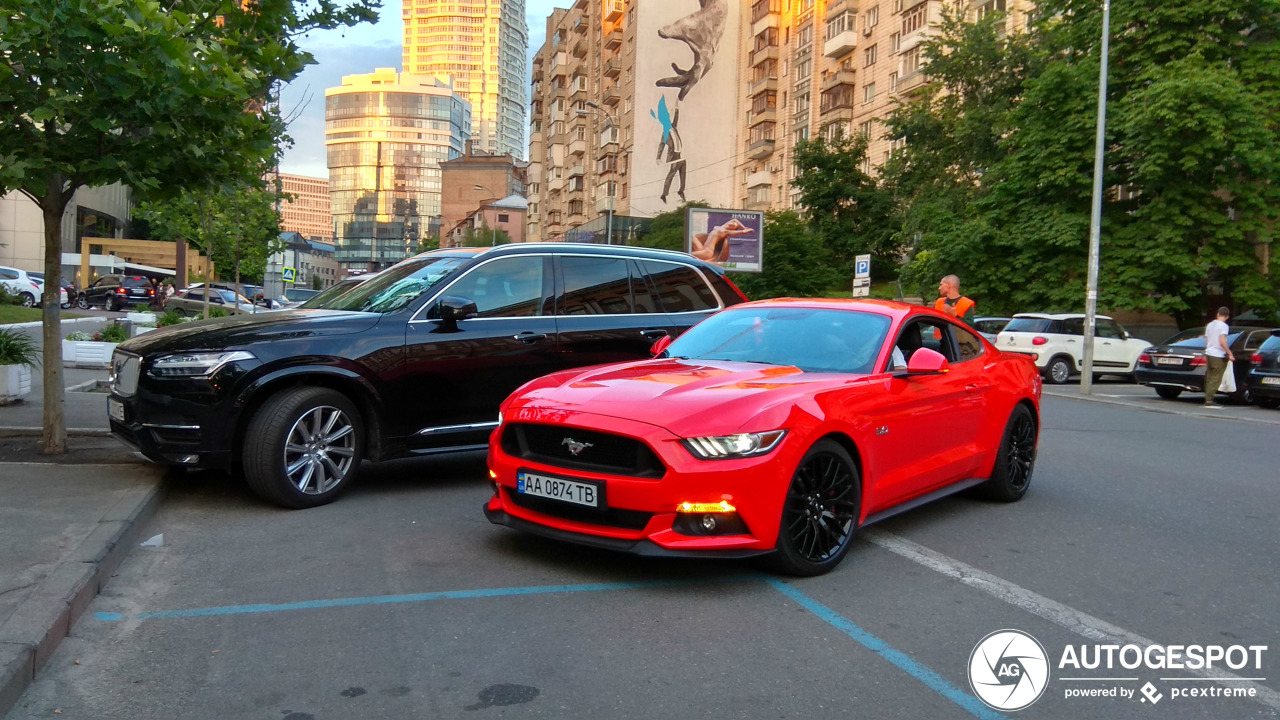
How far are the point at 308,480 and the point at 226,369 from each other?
0.89 metres

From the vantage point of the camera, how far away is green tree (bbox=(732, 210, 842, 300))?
46750 mm

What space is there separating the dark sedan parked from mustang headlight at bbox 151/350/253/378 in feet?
57.8

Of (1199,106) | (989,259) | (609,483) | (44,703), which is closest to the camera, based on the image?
(44,703)

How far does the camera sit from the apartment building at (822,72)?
1880 inches

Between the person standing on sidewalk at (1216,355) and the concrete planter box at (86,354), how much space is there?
744 inches

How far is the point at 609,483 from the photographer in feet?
15.6

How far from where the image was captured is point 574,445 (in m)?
4.98

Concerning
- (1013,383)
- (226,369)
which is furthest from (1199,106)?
(226,369)

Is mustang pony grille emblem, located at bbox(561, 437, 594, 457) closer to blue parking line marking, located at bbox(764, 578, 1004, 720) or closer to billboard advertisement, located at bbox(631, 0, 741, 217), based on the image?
blue parking line marking, located at bbox(764, 578, 1004, 720)

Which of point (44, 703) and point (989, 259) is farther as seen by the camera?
point (989, 259)

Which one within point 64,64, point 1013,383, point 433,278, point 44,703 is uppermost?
point 64,64

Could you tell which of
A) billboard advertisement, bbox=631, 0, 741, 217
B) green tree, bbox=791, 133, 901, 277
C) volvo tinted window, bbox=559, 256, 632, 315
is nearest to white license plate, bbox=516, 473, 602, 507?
volvo tinted window, bbox=559, 256, 632, 315

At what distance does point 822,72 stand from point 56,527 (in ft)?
187

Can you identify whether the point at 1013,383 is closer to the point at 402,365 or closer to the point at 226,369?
the point at 402,365
